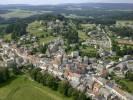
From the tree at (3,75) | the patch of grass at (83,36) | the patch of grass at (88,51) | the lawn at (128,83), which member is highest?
the tree at (3,75)

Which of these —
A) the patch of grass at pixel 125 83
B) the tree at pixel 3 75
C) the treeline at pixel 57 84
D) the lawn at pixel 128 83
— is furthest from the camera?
the tree at pixel 3 75

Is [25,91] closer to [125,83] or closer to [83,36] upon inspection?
[125,83]

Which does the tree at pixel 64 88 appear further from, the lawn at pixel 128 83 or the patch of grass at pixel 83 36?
the patch of grass at pixel 83 36

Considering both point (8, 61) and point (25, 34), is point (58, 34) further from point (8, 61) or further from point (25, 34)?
point (8, 61)

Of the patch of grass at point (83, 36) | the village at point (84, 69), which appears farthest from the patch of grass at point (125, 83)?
the patch of grass at point (83, 36)

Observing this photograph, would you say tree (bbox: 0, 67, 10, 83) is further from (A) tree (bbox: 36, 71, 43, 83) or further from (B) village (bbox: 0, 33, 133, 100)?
(B) village (bbox: 0, 33, 133, 100)
